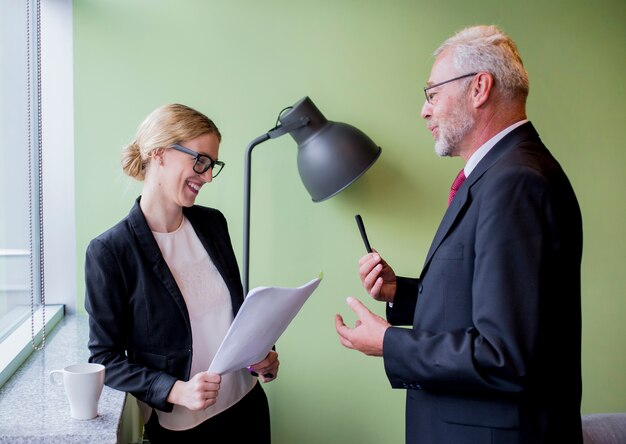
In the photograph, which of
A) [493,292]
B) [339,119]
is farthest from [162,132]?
[339,119]

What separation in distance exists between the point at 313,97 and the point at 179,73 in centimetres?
53

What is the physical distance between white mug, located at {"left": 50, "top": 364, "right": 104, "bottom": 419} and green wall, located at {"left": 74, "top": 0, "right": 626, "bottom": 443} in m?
1.10

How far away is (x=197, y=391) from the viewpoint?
1.43 meters

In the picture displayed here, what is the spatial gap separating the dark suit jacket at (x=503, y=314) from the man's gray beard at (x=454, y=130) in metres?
0.11

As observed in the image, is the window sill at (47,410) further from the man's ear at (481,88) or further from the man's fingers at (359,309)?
the man's ear at (481,88)

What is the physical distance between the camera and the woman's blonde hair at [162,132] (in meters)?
1.64

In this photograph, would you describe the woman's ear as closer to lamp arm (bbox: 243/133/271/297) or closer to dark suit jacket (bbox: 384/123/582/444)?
lamp arm (bbox: 243/133/271/297)

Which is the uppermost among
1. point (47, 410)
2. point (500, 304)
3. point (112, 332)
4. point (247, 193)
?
point (247, 193)

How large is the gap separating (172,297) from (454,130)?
795mm

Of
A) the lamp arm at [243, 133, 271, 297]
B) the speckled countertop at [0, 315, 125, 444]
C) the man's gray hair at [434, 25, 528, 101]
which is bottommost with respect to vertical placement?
the speckled countertop at [0, 315, 125, 444]

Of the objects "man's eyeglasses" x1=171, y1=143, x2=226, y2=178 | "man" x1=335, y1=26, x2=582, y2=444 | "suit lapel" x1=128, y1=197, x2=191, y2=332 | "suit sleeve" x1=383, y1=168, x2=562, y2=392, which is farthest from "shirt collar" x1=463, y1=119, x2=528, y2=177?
"suit lapel" x1=128, y1=197, x2=191, y2=332

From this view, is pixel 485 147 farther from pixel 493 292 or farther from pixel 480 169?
pixel 493 292

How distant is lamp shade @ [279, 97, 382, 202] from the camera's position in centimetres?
223

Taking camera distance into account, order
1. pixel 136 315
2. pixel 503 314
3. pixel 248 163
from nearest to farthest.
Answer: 1. pixel 503 314
2. pixel 136 315
3. pixel 248 163
